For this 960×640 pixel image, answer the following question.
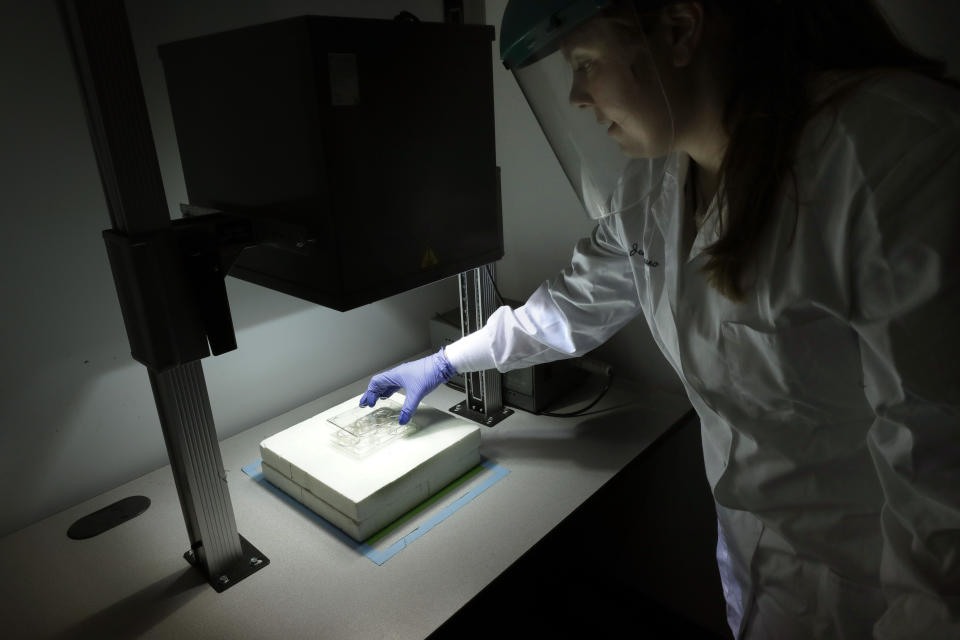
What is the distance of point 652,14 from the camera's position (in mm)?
752

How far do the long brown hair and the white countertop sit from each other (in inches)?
24.5

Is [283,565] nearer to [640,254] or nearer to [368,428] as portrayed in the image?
[368,428]

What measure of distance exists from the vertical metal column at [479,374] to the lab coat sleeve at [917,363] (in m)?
0.78

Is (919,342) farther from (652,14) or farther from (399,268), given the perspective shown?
(399,268)

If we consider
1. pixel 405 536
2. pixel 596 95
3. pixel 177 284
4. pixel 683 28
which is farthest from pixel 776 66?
pixel 405 536

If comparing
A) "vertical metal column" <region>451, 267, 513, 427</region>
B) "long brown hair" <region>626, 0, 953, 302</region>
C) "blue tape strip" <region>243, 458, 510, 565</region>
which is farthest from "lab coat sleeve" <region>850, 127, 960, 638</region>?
"vertical metal column" <region>451, 267, 513, 427</region>

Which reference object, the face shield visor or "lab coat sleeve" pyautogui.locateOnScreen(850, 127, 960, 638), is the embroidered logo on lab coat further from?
"lab coat sleeve" pyautogui.locateOnScreen(850, 127, 960, 638)

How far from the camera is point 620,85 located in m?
0.82

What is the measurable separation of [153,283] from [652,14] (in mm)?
710

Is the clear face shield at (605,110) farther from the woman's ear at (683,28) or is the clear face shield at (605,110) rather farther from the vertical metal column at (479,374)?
the vertical metal column at (479,374)

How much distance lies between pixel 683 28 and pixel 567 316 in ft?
2.12

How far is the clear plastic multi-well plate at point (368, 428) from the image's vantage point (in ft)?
3.95

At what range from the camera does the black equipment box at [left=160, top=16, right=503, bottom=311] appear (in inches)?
32.1

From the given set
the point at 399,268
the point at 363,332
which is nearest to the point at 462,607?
the point at 399,268
